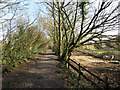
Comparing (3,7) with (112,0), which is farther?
(112,0)

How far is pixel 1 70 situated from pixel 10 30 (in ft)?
9.04

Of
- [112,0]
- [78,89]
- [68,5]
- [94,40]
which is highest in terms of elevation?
[68,5]

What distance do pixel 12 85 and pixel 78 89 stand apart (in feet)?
10.6

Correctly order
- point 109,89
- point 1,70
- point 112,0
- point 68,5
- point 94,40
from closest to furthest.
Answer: point 109,89, point 112,0, point 1,70, point 94,40, point 68,5

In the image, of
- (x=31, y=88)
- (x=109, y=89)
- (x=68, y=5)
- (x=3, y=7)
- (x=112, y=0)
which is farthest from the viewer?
(x=68, y=5)

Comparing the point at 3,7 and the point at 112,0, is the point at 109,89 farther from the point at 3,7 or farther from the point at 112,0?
the point at 3,7

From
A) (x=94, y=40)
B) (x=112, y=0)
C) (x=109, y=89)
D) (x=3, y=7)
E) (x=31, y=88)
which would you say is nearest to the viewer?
(x=109, y=89)

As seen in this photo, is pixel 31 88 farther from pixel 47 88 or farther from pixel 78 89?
pixel 78 89

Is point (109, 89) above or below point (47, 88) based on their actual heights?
above

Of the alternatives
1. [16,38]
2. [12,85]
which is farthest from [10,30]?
[12,85]

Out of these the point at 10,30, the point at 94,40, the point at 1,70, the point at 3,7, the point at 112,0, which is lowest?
the point at 1,70

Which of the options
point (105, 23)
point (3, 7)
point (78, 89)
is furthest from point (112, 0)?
point (3, 7)

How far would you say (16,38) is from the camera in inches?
320

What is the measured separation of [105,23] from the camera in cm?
640
